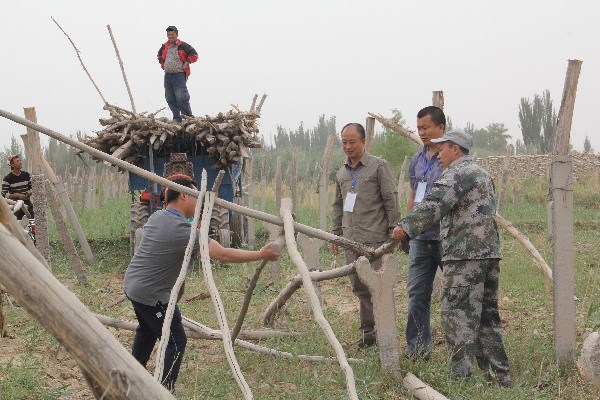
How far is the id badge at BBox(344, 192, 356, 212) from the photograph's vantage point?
4992 millimetres

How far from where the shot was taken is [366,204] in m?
4.95

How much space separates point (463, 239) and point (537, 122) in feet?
115

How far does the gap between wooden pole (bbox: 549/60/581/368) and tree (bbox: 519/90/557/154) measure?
33.2 meters

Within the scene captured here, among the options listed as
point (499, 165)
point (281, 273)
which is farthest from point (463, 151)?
point (499, 165)

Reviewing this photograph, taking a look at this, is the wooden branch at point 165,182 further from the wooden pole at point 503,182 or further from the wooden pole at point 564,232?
the wooden pole at point 503,182

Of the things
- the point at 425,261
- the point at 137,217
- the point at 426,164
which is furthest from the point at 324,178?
the point at 425,261

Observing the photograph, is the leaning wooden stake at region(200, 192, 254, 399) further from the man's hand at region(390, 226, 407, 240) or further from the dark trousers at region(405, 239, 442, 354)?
the dark trousers at region(405, 239, 442, 354)

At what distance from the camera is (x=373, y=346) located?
186 inches

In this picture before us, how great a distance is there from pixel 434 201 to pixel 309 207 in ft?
49.6

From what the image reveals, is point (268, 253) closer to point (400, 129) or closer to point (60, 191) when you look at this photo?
point (400, 129)

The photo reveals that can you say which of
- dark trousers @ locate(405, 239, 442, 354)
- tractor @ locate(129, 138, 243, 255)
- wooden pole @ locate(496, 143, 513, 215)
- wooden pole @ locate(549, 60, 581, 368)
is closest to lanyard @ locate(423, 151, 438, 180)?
dark trousers @ locate(405, 239, 442, 354)

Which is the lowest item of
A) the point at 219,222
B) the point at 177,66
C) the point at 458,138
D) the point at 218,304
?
the point at 219,222

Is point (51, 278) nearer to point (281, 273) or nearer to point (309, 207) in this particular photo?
point (281, 273)

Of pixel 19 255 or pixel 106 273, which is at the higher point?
pixel 19 255
